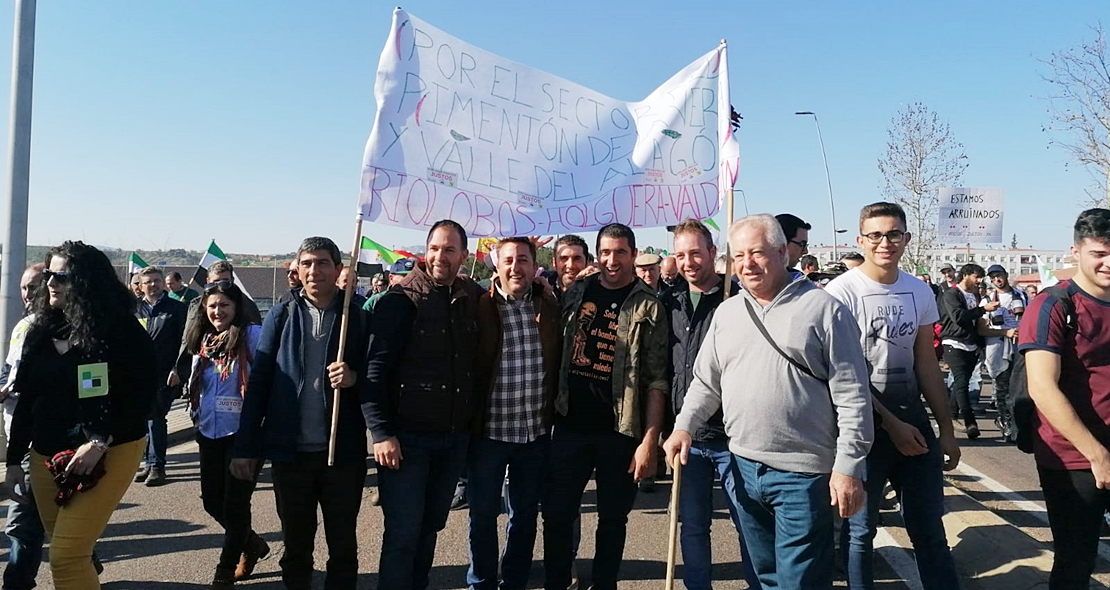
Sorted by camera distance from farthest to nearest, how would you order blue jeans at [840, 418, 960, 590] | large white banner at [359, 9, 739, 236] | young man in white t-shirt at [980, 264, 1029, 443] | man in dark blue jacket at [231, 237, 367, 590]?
young man in white t-shirt at [980, 264, 1029, 443] < large white banner at [359, 9, 739, 236] < man in dark blue jacket at [231, 237, 367, 590] < blue jeans at [840, 418, 960, 590]

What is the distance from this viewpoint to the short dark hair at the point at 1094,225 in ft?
10.2

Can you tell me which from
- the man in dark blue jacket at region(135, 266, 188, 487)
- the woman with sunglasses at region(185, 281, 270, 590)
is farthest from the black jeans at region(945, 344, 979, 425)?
the man in dark blue jacket at region(135, 266, 188, 487)

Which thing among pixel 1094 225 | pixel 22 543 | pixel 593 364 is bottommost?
pixel 22 543

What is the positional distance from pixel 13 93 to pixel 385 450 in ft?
22.4

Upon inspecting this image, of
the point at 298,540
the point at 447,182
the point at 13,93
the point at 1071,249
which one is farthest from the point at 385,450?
the point at 13,93

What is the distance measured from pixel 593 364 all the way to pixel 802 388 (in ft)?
4.17

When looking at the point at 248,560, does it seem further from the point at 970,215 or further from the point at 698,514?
the point at 970,215

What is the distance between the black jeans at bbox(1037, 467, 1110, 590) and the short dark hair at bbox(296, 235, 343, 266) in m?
3.55

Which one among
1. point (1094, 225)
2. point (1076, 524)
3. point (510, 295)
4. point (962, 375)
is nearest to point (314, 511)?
point (510, 295)

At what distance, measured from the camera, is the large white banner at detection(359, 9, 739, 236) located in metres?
4.04

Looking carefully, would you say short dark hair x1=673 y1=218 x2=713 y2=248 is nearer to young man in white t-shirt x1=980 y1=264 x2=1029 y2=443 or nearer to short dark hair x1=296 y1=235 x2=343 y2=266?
A: short dark hair x1=296 y1=235 x2=343 y2=266

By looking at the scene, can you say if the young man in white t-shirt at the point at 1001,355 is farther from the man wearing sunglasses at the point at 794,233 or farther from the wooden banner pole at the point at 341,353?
the wooden banner pole at the point at 341,353

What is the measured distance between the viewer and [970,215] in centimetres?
1577

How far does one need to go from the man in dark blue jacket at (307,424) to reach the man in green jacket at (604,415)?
1.04m
